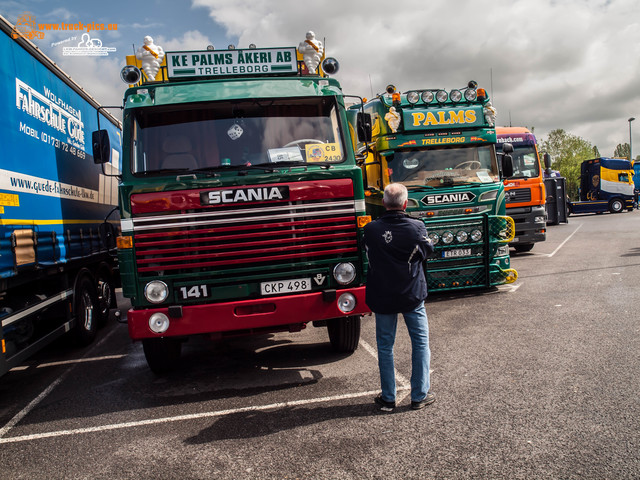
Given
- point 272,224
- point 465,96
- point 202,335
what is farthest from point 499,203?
point 202,335

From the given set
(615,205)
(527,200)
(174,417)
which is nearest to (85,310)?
(174,417)

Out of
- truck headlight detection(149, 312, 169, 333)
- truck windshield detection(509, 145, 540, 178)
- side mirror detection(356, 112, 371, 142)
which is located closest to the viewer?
truck headlight detection(149, 312, 169, 333)

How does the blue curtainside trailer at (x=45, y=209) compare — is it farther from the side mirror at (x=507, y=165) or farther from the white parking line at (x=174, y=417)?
the side mirror at (x=507, y=165)

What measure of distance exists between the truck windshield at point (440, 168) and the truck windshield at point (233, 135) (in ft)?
12.1

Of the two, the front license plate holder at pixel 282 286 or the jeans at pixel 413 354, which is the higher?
the front license plate holder at pixel 282 286

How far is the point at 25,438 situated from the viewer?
14.1 feet

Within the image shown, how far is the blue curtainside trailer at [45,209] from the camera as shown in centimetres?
519

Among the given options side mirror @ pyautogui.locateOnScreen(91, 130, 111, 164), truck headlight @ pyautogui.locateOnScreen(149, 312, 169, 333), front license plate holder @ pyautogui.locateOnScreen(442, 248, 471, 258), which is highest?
side mirror @ pyautogui.locateOnScreen(91, 130, 111, 164)

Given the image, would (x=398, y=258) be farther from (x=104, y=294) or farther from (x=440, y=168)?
(x=104, y=294)

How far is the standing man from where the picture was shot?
166 inches

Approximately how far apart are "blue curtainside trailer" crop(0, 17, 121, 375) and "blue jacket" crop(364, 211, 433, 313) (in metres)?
3.06

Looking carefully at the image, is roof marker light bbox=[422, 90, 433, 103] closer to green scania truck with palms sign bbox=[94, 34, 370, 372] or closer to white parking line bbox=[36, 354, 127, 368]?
green scania truck with palms sign bbox=[94, 34, 370, 372]

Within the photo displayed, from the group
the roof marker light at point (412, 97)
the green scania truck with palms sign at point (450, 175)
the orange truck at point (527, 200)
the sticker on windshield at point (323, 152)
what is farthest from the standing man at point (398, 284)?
the orange truck at point (527, 200)

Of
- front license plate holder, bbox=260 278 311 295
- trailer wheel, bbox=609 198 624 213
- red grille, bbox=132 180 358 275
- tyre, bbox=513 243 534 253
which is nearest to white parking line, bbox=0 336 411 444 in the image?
front license plate holder, bbox=260 278 311 295
